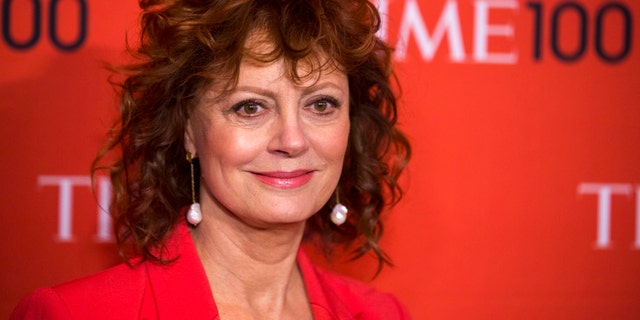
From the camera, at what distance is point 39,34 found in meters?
2.32

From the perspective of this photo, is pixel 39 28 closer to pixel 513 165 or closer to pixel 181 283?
pixel 181 283

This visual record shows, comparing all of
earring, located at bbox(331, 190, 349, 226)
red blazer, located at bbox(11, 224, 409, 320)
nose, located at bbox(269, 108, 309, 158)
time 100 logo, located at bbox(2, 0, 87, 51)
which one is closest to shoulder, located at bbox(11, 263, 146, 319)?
red blazer, located at bbox(11, 224, 409, 320)

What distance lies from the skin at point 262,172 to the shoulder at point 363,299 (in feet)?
0.45

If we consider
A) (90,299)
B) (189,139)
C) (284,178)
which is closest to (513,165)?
(284,178)

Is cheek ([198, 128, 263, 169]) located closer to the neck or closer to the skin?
the skin

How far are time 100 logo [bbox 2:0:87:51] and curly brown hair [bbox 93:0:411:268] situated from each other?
0.33 meters

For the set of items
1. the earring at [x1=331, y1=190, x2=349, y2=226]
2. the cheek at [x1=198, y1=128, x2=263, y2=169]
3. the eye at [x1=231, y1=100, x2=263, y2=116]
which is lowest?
the earring at [x1=331, y1=190, x2=349, y2=226]

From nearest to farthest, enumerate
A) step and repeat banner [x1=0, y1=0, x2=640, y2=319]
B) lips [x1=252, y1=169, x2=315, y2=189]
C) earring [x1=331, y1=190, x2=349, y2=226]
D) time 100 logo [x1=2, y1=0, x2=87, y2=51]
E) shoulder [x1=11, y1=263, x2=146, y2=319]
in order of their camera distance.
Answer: shoulder [x1=11, y1=263, x2=146, y2=319] < lips [x1=252, y1=169, x2=315, y2=189] < earring [x1=331, y1=190, x2=349, y2=226] < time 100 logo [x1=2, y1=0, x2=87, y2=51] < step and repeat banner [x1=0, y1=0, x2=640, y2=319]

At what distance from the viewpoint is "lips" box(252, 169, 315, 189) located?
189cm

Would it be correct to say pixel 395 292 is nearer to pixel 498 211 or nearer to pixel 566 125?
pixel 498 211

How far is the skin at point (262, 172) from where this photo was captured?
1855 mm

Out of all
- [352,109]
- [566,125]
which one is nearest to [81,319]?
[352,109]

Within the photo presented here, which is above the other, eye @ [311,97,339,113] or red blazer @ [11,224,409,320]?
eye @ [311,97,339,113]

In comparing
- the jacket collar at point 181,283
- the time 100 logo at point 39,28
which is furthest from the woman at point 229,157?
the time 100 logo at point 39,28
